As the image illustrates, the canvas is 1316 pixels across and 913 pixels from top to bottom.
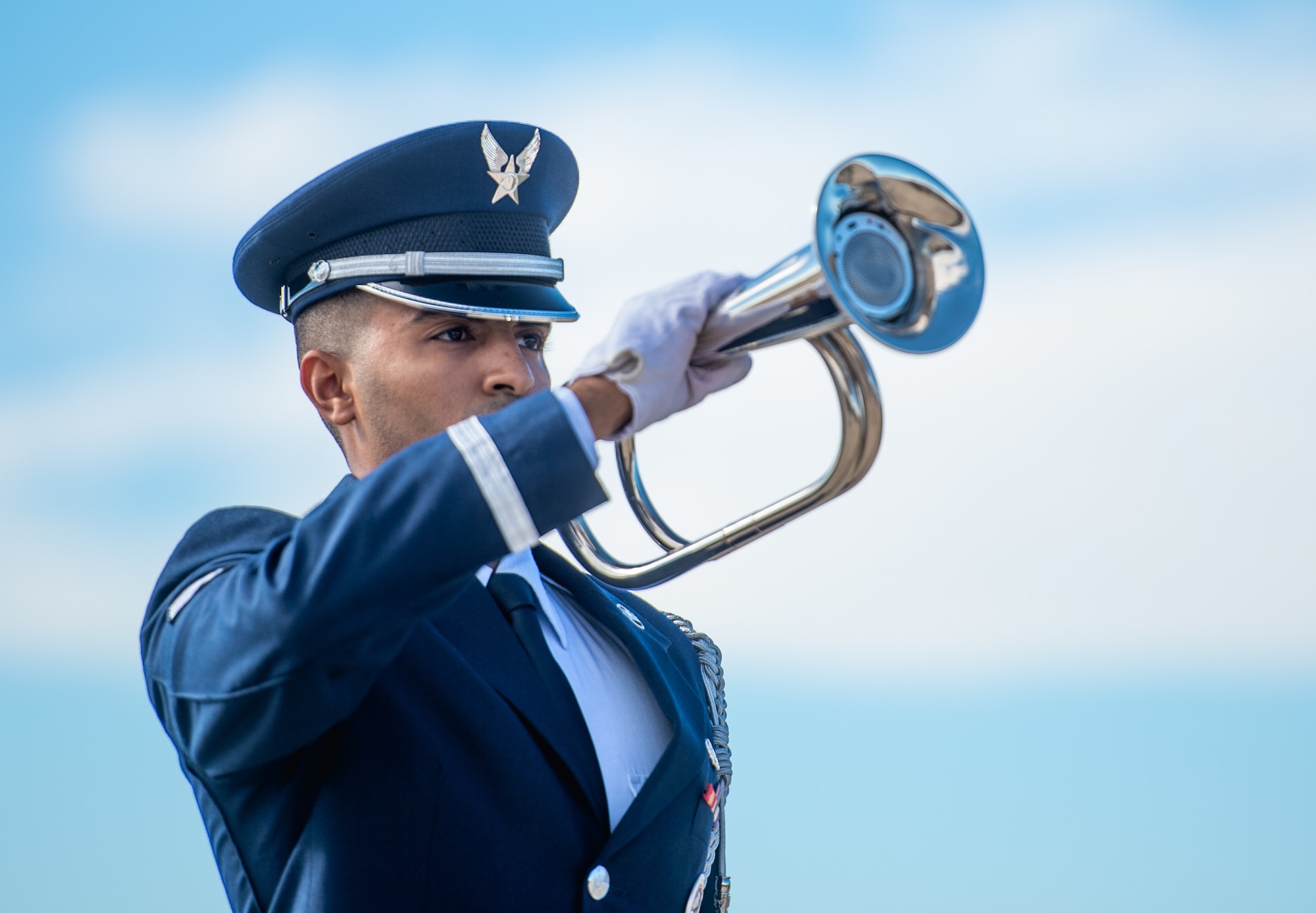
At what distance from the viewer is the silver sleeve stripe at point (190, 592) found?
252 cm

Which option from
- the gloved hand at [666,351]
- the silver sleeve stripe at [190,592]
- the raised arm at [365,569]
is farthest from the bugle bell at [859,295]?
the silver sleeve stripe at [190,592]

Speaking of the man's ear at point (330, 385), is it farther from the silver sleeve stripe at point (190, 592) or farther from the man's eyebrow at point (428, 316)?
the silver sleeve stripe at point (190, 592)

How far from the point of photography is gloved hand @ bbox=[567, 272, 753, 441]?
2.30 m

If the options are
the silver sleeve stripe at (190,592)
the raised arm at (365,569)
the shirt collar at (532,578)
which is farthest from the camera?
the shirt collar at (532,578)

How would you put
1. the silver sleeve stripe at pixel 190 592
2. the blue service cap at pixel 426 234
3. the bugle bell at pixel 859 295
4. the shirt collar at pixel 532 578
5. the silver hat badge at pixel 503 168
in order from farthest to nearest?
the silver hat badge at pixel 503 168 → the blue service cap at pixel 426 234 → the shirt collar at pixel 532 578 → the silver sleeve stripe at pixel 190 592 → the bugle bell at pixel 859 295

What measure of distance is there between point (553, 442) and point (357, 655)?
0.44m

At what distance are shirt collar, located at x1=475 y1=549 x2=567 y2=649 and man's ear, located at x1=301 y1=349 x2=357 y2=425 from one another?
0.47 m

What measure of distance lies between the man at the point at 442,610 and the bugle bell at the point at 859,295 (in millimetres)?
140

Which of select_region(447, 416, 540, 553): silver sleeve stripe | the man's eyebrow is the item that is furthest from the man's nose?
select_region(447, 416, 540, 553): silver sleeve stripe

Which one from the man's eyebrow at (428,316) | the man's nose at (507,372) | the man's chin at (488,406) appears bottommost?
the man's chin at (488,406)

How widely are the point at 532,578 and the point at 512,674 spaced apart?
426mm

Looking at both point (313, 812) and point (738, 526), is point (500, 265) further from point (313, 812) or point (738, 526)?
point (313, 812)

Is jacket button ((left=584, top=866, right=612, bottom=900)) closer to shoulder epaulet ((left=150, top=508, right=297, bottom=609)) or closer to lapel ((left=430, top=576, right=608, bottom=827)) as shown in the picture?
lapel ((left=430, top=576, right=608, bottom=827))

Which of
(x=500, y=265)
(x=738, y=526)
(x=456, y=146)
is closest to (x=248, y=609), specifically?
(x=738, y=526)
